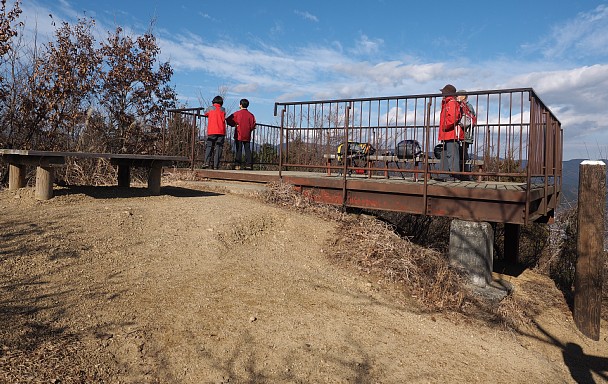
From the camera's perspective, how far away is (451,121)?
689 centimetres

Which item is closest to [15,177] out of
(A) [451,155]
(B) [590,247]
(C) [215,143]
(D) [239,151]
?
(C) [215,143]

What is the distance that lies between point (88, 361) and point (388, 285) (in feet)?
10.8

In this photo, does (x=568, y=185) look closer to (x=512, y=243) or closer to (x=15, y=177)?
(x=512, y=243)

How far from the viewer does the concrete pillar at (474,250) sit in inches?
226

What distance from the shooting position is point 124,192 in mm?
6828

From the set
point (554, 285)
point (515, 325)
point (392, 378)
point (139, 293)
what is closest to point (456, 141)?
point (515, 325)

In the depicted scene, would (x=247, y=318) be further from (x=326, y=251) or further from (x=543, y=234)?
(x=543, y=234)

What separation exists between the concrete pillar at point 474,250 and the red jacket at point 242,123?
5.78 m

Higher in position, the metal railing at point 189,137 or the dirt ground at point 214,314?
the metal railing at point 189,137

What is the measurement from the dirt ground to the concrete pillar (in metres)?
0.84

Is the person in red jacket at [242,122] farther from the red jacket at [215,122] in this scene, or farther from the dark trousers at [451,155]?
the dark trousers at [451,155]

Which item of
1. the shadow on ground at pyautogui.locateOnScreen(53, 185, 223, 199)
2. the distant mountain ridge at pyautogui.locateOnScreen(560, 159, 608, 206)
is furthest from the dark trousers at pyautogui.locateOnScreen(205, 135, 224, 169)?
the distant mountain ridge at pyautogui.locateOnScreen(560, 159, 608, 206)

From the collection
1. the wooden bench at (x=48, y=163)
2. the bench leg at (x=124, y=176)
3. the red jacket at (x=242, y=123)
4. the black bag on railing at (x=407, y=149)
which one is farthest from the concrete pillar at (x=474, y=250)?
the red jacket at (x=242, y=123)

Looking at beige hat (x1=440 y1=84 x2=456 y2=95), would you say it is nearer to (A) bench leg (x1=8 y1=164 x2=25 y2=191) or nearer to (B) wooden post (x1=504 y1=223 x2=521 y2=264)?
(B) wooden post (x1=504 y1=223 x2=521 y2=264)
